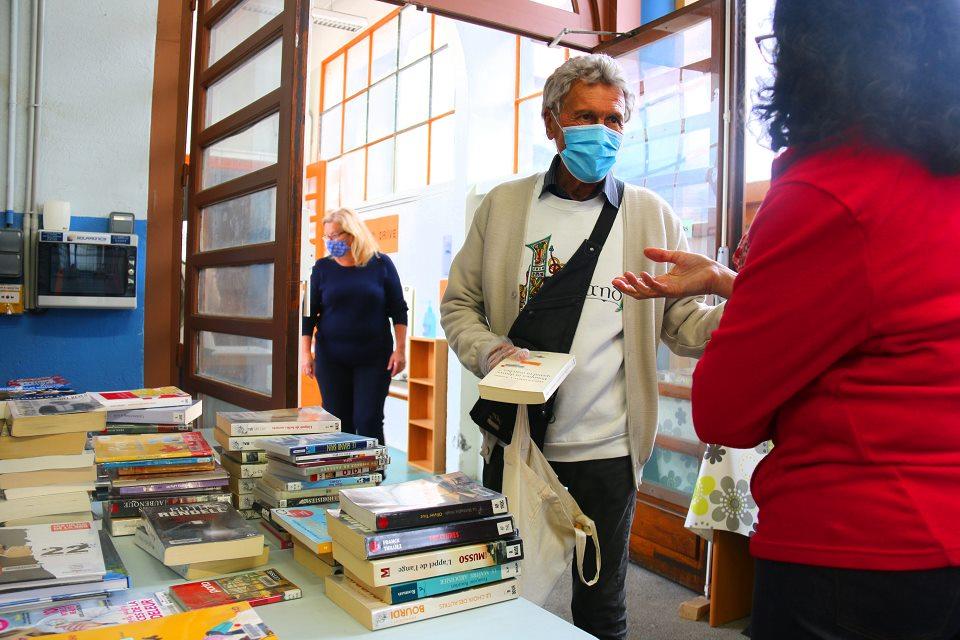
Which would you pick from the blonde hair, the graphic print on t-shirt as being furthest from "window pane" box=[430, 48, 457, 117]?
the graphic print on t-shirt

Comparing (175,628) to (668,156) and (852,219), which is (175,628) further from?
(668,156)

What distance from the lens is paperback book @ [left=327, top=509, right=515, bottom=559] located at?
100 centimetres

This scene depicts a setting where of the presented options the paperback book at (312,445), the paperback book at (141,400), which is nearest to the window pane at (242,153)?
the paperback book at (141,400)

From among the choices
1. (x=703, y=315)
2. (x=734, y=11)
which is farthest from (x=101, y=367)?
(x=734, y=11)

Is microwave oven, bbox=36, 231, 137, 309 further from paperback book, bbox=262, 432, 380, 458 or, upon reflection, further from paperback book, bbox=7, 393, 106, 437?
paperback book, bbox=262, 432, 380, 458

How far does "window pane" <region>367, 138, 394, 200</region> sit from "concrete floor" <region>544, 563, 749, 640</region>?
16.3 feet

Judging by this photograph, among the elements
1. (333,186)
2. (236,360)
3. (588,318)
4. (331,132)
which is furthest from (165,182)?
(331,132)

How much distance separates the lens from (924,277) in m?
0.76

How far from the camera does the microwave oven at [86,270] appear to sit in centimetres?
291

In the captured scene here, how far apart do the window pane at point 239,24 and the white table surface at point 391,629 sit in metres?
2.24

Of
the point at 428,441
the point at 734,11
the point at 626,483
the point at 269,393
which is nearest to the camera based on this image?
the point at 626,483

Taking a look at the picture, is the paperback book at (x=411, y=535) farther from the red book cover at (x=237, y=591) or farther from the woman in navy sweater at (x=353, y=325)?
the woman in navy sweater at (x=353, y=325)

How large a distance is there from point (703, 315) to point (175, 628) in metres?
1.22

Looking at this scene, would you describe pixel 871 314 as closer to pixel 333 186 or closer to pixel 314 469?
pixel 314 469
